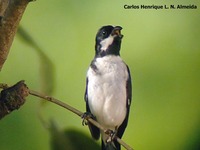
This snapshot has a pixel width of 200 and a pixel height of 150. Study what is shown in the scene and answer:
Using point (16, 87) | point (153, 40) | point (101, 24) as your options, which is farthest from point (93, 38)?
point (16, 87)

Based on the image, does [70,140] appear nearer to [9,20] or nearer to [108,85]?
[108,85]

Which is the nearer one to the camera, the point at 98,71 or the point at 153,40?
the point at 98,71

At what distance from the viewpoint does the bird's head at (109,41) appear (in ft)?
4.13

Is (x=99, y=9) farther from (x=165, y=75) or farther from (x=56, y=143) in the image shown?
(x=56, y=143)

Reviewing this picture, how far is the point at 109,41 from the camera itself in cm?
126

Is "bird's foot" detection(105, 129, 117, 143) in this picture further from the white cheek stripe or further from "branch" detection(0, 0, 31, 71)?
"branch" detection(0, 0, 31, 71)

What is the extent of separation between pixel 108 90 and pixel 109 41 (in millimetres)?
152

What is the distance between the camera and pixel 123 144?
1264 millimetres

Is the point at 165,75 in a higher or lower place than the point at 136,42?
lower

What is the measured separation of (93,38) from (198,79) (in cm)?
39

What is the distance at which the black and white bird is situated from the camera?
4.09ft

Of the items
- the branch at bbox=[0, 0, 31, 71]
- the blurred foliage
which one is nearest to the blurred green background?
the blurred foliage

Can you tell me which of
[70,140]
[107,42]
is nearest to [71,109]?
[70,140]

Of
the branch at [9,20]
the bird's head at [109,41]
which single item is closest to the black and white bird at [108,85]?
the bird's head at [109,41]
